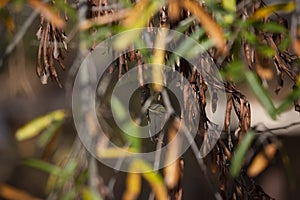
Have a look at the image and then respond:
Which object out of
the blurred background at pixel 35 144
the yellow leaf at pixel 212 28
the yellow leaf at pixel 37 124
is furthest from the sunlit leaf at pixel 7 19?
the blurred background at pixel 35 144

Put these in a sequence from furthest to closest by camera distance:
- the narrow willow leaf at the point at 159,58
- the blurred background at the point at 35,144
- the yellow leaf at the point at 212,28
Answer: the blurred background at the point at 35,144 < the narrow willow leaf at the point at 159,58 < the yellow leaf at the point at 212,28

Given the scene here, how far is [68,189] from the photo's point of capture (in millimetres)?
1043

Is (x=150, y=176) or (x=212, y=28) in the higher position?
(x=212, y=28)

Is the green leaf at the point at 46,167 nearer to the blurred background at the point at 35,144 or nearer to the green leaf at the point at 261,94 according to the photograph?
the green leaf at the point at 261,94

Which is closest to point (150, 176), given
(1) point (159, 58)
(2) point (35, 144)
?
(1) point (159, 58)

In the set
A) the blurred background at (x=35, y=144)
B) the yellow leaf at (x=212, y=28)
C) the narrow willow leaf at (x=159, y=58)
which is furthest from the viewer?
the blurred background at (x=35, y=144)

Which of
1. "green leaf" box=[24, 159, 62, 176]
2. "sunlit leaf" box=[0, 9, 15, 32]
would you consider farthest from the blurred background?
"green leaf" box=[24, 159, 62, 176]

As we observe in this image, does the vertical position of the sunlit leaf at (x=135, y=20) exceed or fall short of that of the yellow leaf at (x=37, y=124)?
it exceeds it

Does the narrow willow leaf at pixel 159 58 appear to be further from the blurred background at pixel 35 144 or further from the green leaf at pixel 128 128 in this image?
the blurred background at pixel 35 144

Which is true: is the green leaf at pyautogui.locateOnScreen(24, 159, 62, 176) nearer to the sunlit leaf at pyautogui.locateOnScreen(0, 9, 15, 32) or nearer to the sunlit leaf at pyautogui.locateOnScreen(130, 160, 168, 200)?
the sunlit leaf at pyautogui.locateOnScreen(130, 160, 168, 200)

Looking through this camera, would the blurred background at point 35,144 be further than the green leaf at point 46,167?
Yes

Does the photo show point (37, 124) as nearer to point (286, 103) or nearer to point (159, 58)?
point (159, 58)

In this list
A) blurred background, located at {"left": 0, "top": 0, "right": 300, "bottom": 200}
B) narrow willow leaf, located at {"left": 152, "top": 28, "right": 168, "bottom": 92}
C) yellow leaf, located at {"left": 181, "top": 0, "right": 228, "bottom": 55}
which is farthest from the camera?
blurred background, located at {"left": 0, "top": 0, "right": 300, "bottom": 200}

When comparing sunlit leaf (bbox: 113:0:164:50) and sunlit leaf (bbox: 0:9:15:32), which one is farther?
sunlit leaf (bbox: 0:9:15:32)
